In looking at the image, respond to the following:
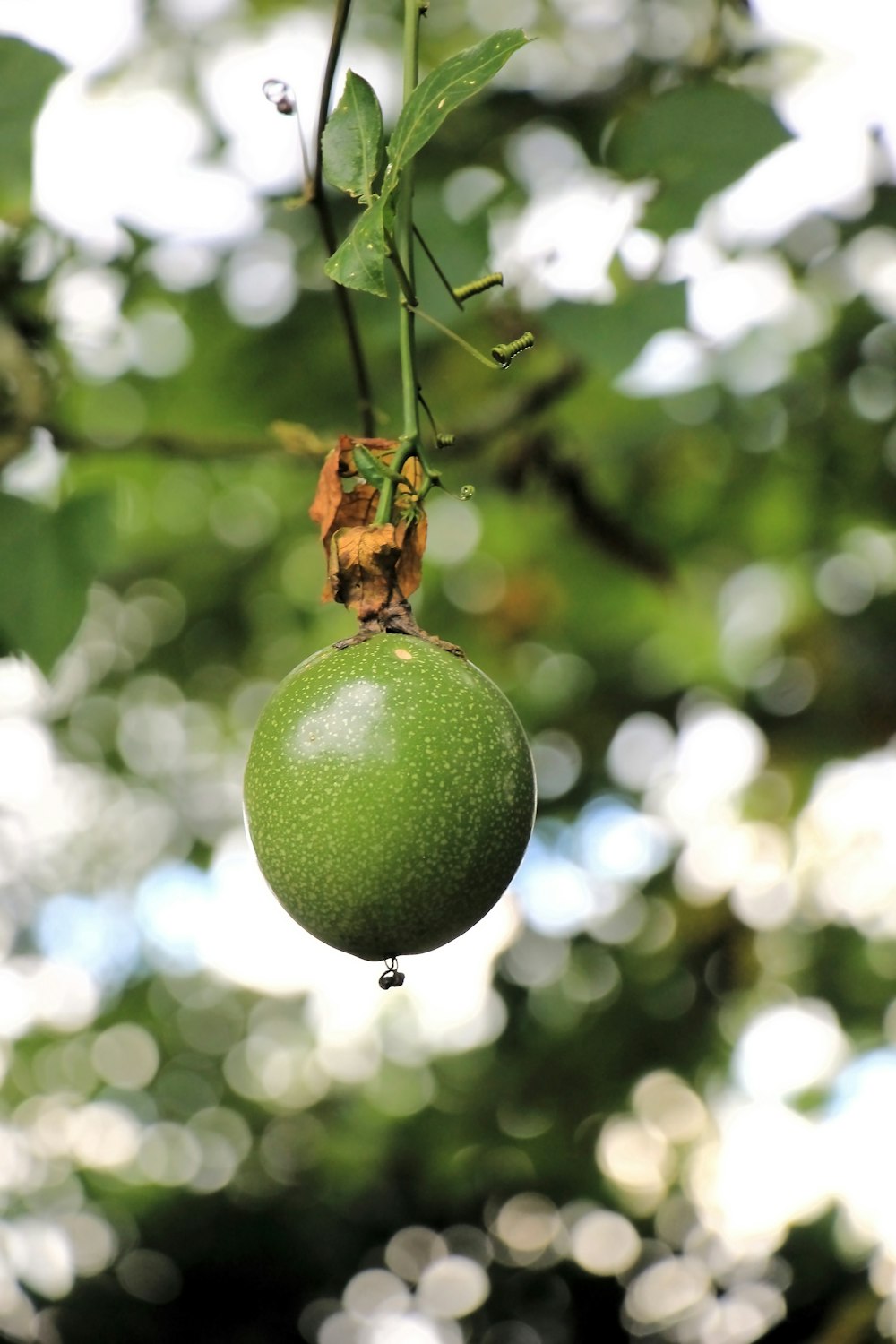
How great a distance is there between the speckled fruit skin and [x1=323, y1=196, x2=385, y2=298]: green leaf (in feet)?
1.52

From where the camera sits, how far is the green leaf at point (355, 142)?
140cm

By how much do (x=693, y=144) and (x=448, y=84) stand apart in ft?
5.16

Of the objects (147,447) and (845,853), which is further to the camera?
(845,853)

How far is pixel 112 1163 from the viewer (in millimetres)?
8500

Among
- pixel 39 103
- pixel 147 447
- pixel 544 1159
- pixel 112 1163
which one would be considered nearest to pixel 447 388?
pixel 147 447

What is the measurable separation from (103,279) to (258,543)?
1.92 metres

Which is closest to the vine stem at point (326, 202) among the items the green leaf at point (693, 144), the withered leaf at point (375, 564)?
the withered leaf at point (375, 564)

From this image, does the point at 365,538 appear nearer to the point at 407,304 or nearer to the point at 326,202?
the point at 407,304

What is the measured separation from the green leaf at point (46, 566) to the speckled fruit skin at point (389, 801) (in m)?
1.03

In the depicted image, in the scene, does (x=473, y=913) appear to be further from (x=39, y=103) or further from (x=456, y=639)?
(x=456, y=639)

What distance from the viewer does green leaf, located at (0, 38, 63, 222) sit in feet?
8.05

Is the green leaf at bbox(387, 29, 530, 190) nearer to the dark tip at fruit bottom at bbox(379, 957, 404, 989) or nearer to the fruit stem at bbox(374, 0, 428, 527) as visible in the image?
the fruit stem at bbox(374, 0, 428, 527)

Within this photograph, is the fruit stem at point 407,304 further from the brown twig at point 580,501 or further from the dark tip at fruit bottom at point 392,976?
the brown twig at point 580,501

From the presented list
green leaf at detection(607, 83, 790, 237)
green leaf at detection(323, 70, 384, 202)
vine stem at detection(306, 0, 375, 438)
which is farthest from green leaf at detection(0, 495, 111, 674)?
green leaf at detection(607, 83, 790, 237)
